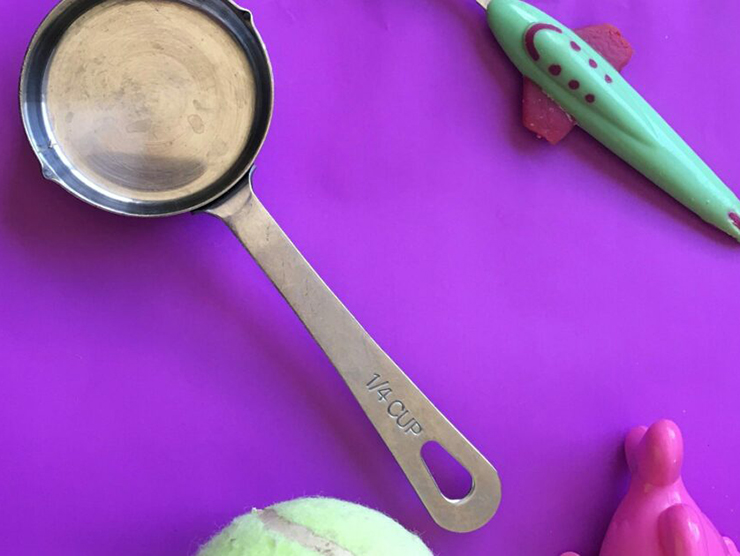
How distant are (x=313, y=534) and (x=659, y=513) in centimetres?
27

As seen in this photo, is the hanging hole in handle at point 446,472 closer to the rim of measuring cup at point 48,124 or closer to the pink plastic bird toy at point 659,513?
the pink plastic bird toy at point 659,513

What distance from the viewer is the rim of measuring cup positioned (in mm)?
547

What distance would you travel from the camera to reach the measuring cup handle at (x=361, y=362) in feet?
1.83

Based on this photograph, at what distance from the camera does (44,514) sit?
0.57m

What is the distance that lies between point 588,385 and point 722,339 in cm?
13

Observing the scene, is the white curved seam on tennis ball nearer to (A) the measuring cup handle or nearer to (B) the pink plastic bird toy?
(A) the measuring cup handle

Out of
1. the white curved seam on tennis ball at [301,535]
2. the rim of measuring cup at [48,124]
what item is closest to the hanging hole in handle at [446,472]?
the white curved seam on tennis ball at [301,535]

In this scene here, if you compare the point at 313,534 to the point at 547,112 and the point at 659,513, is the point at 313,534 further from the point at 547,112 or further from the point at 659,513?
the point at 547,112

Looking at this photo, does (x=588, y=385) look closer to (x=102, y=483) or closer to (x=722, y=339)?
(x=722, y=339)

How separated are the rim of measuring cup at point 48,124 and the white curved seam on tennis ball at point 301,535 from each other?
0.23 meters

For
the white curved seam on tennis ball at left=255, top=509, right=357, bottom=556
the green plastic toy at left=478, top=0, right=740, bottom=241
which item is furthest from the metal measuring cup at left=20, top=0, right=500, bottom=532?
the green plastic toy at left=478, top=0, right=740, bottom=241

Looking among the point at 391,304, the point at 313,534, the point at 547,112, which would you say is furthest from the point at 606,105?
Answer: the point at 313,534

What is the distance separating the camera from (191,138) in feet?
1.89

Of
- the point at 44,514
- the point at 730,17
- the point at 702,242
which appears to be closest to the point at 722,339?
the point at 702,242
